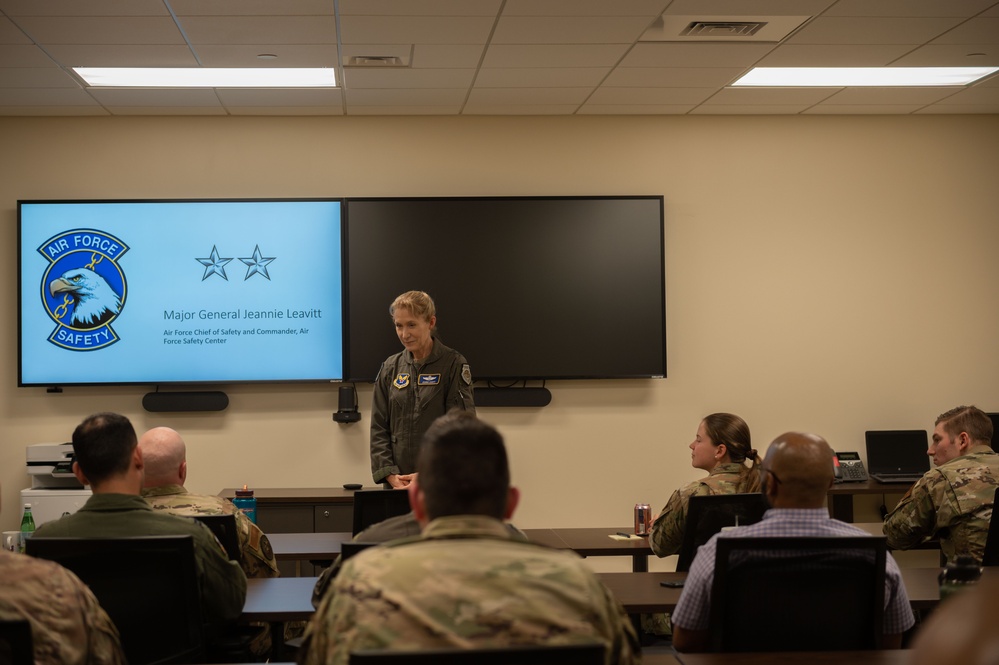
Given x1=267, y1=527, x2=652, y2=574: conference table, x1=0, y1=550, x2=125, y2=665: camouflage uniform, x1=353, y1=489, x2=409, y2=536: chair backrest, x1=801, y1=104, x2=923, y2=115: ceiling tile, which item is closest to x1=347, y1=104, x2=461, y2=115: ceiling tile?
x1=801, y1=104, x2=923, y2=115: ceiling tile

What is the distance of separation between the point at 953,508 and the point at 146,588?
286cm

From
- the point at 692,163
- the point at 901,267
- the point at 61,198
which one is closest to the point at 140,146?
the point at 61,198

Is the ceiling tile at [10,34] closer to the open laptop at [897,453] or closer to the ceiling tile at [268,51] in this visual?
the ceiling tile at [268,51]

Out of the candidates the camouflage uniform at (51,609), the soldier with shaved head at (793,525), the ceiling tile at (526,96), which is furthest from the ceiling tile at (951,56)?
the camouflage uniform at (51,609)

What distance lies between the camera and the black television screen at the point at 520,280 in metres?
6.44

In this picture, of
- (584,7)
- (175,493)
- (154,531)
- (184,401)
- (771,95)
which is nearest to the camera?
(154,531)

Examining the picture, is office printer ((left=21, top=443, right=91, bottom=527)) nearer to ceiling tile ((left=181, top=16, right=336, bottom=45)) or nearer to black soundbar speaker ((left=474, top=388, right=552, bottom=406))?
black soundbar speaker ((left=474, top=388, right=552, bottom=406))

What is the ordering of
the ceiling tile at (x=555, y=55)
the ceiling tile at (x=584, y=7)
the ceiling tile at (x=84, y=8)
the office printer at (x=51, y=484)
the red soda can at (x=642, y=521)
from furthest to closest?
the office printer at (x=51, y=484) → the ceiling tile at (x=555, y=55) → the ceiling tile at (x=584, y=7) → the ceiling tile at (x=84, y=8) → the red soda can at (x=642, y=521)

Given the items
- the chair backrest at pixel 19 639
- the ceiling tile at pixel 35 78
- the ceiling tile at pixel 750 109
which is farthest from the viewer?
the ceiling tile at pixel 750 109

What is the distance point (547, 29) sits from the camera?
16.3 feet

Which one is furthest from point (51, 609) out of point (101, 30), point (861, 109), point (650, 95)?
point (861, 109)

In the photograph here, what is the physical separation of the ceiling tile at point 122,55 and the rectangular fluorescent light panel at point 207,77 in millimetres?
178

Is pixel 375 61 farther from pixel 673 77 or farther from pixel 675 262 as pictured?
pixel 675 262

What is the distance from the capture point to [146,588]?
103 inches
